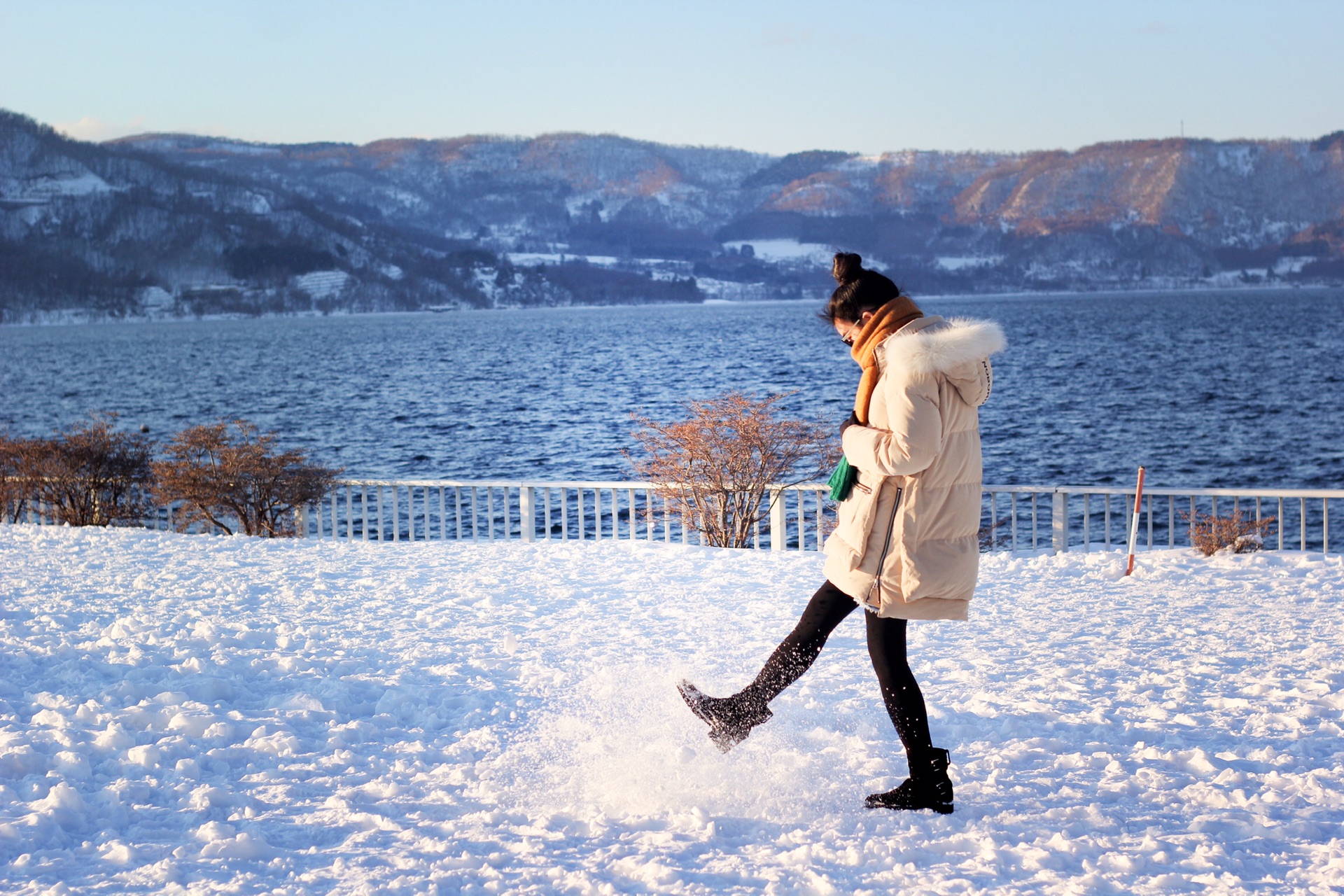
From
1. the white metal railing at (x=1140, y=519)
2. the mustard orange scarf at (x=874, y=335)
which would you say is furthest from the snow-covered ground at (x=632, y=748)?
the white metal railing at (x=1140, y=519)

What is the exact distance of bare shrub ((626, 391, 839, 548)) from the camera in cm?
1092

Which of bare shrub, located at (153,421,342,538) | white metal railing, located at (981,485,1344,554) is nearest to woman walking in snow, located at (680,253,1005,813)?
white metal railing, located at (981,485,1344,554)

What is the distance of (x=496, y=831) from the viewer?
11.6 ft

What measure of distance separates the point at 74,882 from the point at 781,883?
6.66 feet

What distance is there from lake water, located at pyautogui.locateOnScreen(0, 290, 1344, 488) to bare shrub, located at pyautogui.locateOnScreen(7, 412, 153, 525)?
10412 mm

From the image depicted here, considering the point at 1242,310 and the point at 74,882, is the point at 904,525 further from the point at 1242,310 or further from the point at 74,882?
the point at 1242,310

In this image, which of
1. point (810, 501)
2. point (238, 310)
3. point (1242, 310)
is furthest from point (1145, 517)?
point (238, 310)

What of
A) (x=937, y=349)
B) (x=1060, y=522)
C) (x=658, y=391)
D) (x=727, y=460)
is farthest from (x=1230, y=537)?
(x=658, y=391)

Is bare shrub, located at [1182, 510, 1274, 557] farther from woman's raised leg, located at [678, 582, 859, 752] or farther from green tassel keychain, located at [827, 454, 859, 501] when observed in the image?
green tassel keychain, located at [827, 454, 859, 501]

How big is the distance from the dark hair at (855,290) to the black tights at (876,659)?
92 centimetres

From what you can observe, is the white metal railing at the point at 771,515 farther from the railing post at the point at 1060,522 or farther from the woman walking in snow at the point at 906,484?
the woman walking in snow at the point at 906,484

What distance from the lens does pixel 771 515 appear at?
426 inches

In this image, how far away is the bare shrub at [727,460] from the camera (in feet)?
35.8

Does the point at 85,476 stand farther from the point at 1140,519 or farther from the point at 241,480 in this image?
the point at 1140,519
